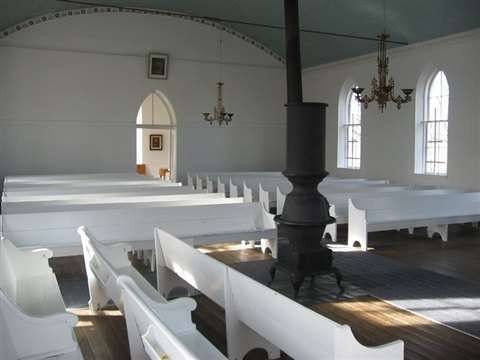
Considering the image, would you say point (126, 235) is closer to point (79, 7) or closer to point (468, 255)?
point (468, 255)

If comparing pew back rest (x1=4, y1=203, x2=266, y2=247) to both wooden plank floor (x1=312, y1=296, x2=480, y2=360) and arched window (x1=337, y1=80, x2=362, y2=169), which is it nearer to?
wooden plank floor (x1=312, y1=296, x2=480, y2=360)

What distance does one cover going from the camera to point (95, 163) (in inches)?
573

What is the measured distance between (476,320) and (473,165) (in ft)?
22.4

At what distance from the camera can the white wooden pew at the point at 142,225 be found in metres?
5.70

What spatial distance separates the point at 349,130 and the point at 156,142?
7.72m

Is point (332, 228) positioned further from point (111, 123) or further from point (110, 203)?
point (111, 123)

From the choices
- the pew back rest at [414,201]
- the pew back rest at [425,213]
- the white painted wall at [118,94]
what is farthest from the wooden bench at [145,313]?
the white painted wall at [118,94]

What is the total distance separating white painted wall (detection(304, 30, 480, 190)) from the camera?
34.9 feet

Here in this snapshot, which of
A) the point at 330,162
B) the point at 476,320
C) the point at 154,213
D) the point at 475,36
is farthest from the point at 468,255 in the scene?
the point at 330,162

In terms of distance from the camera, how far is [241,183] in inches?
455

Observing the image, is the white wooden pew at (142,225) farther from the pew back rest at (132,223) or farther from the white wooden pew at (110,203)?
the white wooden pew at (110,203)

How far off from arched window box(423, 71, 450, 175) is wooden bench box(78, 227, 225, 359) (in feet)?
29.5

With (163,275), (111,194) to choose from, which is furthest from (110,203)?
(163,275)

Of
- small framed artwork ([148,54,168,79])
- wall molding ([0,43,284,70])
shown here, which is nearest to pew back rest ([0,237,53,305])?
wall molding ([0,43,284,70])
